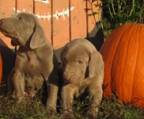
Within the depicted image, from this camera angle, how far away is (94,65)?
460 centimetres

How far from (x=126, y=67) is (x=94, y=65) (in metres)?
0.62

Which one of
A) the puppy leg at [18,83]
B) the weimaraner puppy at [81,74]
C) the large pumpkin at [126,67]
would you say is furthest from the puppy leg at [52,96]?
the large pumpkin at [126,67]

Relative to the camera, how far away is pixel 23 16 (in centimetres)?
493

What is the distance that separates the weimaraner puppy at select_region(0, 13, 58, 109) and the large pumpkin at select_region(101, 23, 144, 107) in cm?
62

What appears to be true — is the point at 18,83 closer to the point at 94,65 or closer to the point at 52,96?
the point at 52,96

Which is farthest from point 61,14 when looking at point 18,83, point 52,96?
point 52,96

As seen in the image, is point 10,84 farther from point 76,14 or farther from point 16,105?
point 76,14

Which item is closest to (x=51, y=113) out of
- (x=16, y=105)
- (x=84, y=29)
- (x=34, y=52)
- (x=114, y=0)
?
(x=16, y=105)

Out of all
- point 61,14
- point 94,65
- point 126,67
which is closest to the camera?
point 94,65

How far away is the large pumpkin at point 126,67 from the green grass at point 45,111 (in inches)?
8.2

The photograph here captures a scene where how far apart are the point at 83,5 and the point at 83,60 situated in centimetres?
207

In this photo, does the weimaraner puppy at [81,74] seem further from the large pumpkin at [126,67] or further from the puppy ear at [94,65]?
the large pumpkin at [126,67]

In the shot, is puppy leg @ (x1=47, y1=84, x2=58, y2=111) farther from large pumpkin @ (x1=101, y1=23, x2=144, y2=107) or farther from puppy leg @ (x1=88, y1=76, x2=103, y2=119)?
large pumpkin @ (x1=101, y1=23, x2=144, y2=107)

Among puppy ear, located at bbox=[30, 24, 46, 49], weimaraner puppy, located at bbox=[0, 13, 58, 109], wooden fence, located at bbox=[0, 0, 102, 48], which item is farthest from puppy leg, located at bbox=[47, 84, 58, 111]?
wooden fence, located at bbox=[0, 0, 102, 48]
